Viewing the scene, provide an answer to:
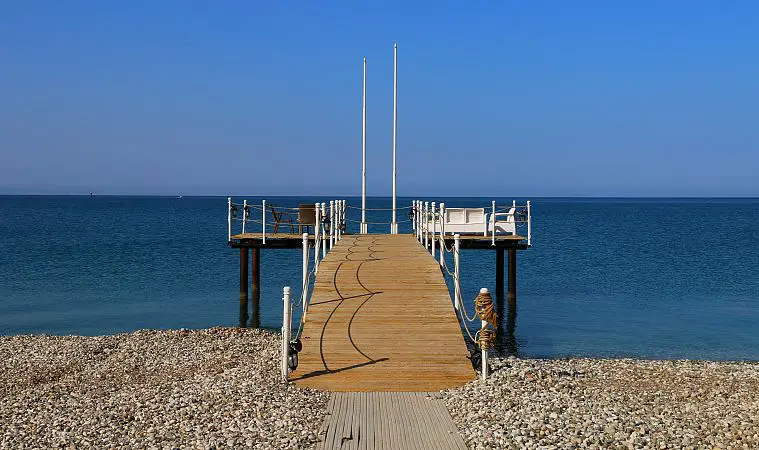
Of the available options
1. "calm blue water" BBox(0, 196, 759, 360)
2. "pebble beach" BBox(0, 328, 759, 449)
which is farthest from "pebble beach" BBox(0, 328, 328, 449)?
"calm blue water" BBox(0, 196, 759, 360)

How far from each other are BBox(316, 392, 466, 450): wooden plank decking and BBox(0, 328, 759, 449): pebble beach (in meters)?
0.20

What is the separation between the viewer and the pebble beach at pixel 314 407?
9.34m

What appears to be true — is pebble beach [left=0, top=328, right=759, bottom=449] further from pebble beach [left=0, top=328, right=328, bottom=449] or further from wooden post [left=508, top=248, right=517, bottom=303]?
wooden post [left=508, top=248, right=517, bottom=303]

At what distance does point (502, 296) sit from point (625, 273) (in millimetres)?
15205

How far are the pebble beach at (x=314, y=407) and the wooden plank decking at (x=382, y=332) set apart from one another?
0.59 m

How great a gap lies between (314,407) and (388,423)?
1.25 metres

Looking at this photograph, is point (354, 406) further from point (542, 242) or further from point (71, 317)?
point (542, 242)

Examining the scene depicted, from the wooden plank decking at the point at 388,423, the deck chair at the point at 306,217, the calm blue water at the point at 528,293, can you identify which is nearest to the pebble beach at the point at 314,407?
the wooden plank decking at the point at 388,423

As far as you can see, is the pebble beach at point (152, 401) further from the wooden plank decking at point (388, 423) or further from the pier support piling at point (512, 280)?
the pier support piling at point (512, 280)

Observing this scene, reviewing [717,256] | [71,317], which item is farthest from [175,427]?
[717,256]

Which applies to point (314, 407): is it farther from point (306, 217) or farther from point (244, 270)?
point (244, 270)

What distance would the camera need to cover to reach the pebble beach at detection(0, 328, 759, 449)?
30.7 ft

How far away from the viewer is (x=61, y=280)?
36719 millimetres

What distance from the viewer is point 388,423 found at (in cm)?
981
